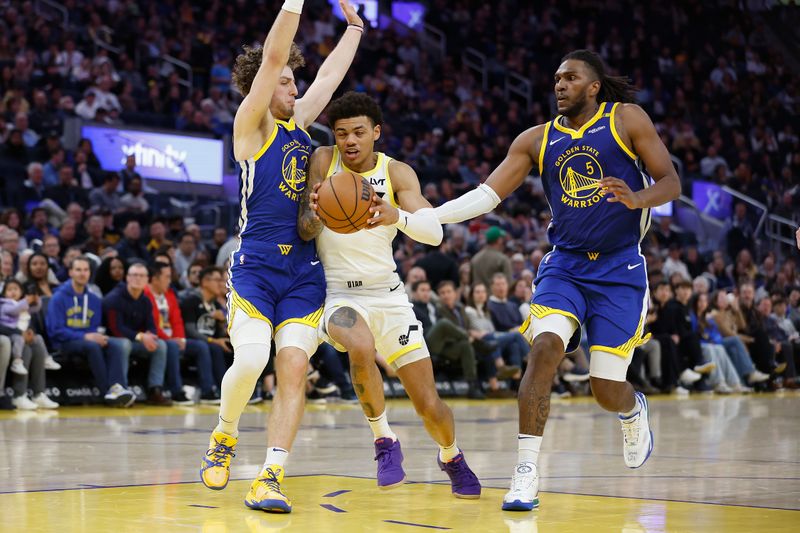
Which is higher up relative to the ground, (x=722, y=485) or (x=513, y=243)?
(x=513, y=243)

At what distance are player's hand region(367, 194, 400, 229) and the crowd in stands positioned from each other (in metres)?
6.98

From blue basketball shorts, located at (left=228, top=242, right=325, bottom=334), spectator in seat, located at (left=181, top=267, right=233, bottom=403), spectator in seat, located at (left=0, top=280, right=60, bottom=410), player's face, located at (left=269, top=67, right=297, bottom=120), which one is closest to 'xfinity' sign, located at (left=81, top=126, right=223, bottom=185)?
spectator in seat, located at (left=181, top=267, right=233, bottom=403)

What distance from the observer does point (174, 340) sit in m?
12.7

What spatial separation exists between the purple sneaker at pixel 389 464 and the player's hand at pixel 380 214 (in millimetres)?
1315

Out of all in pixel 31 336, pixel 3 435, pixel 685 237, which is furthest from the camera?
pixel 685 237

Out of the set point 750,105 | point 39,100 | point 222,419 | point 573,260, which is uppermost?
point 750,105

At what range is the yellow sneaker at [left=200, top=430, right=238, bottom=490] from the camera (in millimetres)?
5656

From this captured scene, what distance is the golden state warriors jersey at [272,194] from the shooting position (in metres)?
5.88

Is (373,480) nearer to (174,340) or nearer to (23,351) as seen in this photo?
(23,351)

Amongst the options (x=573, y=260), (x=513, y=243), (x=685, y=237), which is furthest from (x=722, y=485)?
(x=685, y=237)

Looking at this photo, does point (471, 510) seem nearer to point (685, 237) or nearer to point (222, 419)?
point (222, 419)

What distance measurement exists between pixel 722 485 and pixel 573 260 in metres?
1.51

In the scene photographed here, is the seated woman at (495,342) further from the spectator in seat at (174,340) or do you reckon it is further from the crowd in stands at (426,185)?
the spectator in seat at (174,340)

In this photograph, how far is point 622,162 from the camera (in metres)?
6.13
